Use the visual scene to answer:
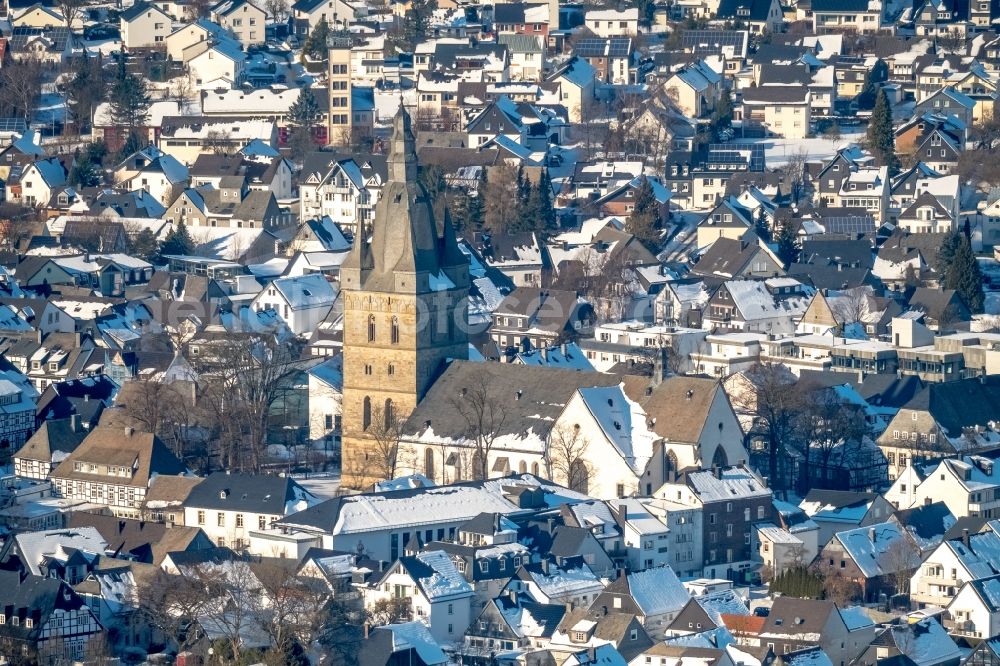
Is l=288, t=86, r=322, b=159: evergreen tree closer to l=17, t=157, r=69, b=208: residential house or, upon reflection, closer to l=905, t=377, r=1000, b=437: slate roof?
l=17, t=157, r=69, b=208: residential house

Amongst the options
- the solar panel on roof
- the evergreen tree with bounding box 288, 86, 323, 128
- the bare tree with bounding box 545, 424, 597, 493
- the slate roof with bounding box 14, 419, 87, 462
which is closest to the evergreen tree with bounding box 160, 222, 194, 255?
the evergreen tree with bounding box 288, 86, 323, 128

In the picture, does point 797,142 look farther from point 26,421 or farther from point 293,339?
point 26,421

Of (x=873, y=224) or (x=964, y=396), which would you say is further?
(x=873, y=224)

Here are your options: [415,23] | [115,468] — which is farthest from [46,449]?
[415,23]

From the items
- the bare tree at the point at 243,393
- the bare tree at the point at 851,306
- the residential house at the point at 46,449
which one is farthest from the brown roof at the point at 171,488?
the bare tree at the point at 851,306

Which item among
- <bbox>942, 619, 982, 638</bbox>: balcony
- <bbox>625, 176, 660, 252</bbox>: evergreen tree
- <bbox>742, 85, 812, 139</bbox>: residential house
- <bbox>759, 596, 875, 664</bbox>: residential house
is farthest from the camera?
<bbox>742, 85, 812, 139</bbox>: residential house

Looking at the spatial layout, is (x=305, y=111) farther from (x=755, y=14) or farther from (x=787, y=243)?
(x=787, y=243)

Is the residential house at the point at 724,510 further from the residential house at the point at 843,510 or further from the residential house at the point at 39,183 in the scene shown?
the residential house at the point at 39,183

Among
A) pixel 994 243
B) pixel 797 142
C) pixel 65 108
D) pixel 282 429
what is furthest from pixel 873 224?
pixel 65 108
